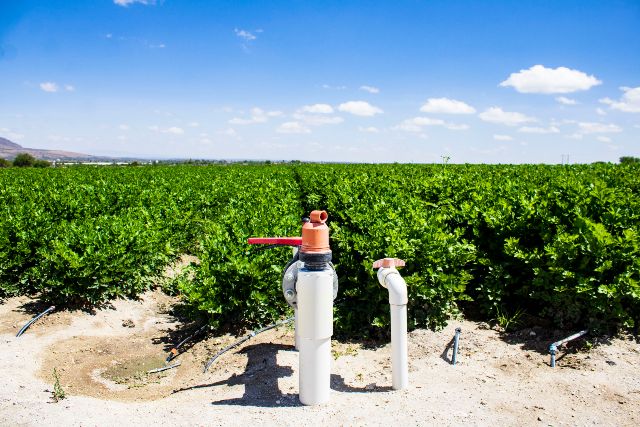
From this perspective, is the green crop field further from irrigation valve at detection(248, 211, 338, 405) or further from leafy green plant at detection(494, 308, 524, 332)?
irrigation valve at detection(248, 211, 338, 405)

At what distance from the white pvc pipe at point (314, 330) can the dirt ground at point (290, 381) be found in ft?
0.51

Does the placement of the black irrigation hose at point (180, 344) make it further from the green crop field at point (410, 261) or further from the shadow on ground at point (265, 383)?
the shadow on ground at point (265, 383)

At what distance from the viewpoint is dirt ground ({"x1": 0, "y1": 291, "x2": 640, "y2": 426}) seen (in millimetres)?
3486

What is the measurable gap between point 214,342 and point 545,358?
3735mm

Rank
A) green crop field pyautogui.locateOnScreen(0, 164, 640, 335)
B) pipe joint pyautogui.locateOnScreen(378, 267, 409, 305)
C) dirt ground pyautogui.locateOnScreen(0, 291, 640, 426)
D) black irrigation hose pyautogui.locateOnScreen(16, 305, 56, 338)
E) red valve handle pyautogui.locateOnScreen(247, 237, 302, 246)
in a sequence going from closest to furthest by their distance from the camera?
dirt ground pyautogui.locateOnScreen(0, 291, 640, 426), pipe joint pyautogui.locateOnScreen(378, 267, 409, 305), red valve handle pyautogui.locateOnScreen(247, 237, 302, 246), green crop field pyautogui.locateOnScreen(0, 164, 640, 335), black irrigation hose pyautogui.locateOnScreen(16, 305, 56, 338)

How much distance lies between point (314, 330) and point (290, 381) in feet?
3.00

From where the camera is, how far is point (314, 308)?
11.5 ft

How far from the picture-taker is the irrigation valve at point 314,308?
3.50 metres

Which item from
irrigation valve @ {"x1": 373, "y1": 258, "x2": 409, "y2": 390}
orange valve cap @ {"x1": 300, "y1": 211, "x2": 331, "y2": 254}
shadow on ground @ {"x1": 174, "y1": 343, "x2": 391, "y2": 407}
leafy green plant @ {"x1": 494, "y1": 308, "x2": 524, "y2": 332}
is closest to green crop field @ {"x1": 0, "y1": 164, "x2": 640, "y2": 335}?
leafy green plant @ {"x1": 494, "y1": 308, "x2": 524, "y2": 332}

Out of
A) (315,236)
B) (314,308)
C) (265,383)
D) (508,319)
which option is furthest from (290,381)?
(508,319)

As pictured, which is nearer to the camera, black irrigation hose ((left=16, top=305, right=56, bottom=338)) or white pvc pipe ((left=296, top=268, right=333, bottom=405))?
white pvc pipe ((left=296, top=268, right=333, bottom=405))

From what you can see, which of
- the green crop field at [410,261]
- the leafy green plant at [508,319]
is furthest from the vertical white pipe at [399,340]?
the leafy green plant at [508,319]

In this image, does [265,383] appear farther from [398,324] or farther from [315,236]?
[315,236]

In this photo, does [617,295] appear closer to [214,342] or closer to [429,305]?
[429,305]
